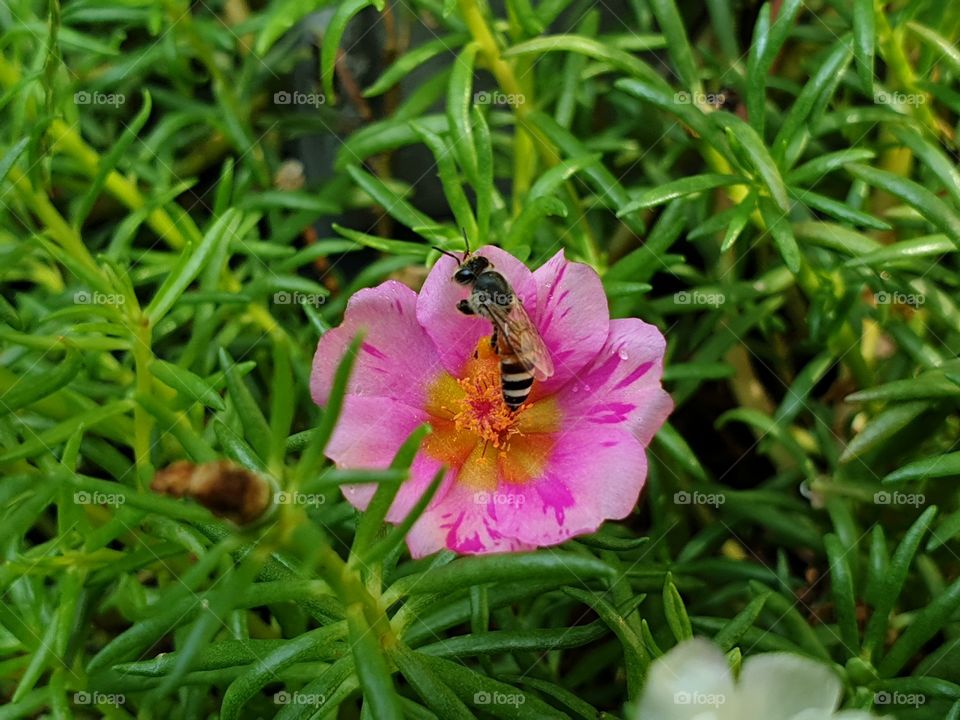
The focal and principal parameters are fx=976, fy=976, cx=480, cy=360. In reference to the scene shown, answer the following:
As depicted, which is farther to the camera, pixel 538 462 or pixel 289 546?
pixel 538 462

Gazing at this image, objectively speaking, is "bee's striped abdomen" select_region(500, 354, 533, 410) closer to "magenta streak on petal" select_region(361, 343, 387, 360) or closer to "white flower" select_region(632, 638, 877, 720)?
"magenta streak on petal" select_region(361, 343, 387, 360)

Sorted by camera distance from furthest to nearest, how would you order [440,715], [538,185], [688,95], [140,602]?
1. [688,95]
2. [538,185]
3. [140,602]
4. [440,715]

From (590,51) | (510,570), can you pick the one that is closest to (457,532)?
(510,570)

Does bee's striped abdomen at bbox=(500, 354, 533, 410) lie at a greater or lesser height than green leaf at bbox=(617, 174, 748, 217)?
lesser

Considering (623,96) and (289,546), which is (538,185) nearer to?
(623,96)

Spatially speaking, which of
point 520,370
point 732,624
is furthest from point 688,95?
point 732,624

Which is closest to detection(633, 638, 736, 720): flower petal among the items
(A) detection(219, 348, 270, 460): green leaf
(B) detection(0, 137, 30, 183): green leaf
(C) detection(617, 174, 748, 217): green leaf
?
(A) detection(219, 348, 270, 460): green leaf
